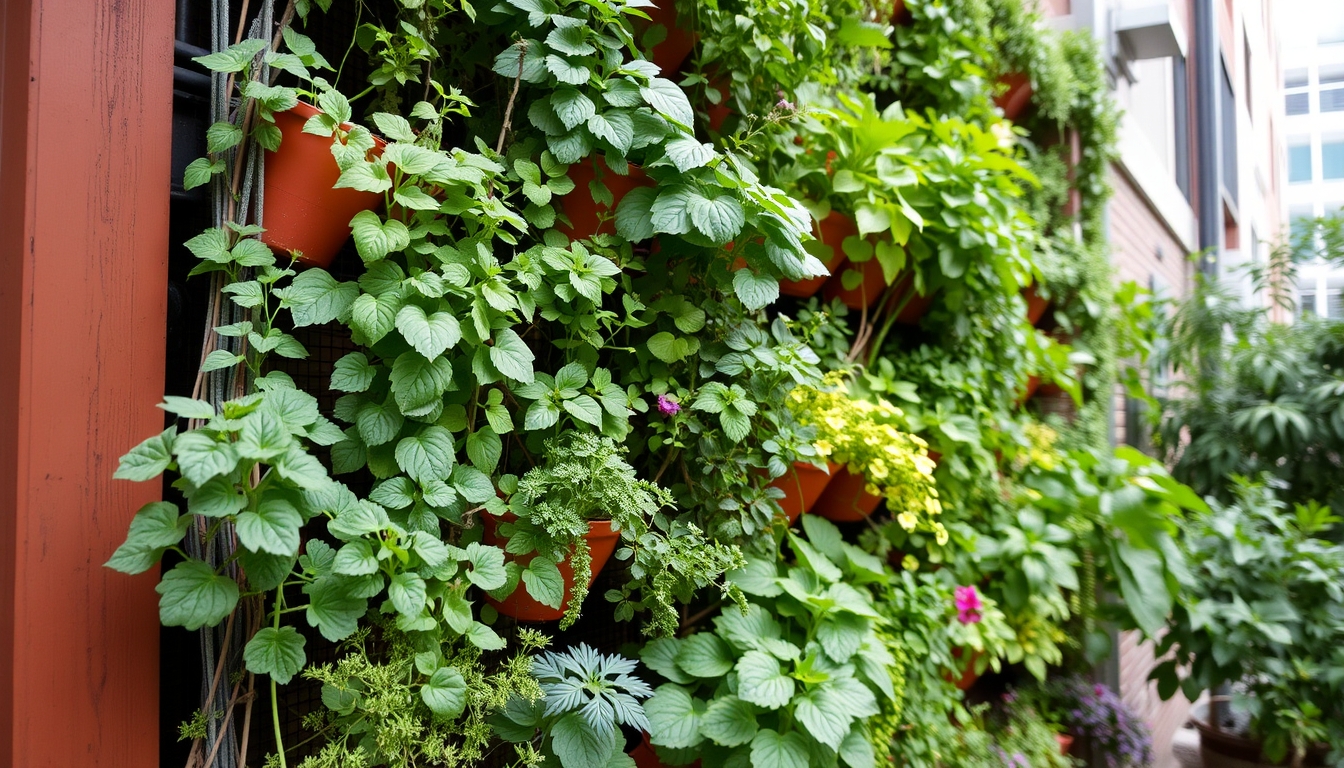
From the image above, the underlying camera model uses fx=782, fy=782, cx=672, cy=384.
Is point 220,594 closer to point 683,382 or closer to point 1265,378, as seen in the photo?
point 683,382

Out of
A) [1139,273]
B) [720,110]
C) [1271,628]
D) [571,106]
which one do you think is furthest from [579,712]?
[1139,273]

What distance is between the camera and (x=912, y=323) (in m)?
2.76

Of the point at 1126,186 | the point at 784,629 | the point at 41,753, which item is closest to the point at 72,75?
the point at 41,753

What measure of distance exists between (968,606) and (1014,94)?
2.32 meters

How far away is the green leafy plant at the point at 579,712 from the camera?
126cm

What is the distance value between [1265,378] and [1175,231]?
294 cm

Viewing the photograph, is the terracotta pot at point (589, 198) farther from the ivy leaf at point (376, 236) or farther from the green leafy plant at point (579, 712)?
the green leafy plant at point (579, 712)

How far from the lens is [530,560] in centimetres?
133

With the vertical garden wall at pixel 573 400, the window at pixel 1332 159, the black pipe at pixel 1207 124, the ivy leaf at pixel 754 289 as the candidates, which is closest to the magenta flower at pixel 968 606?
the vertical garden wall at pixel 573 400

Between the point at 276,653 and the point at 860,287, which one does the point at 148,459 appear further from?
the point at 860,287

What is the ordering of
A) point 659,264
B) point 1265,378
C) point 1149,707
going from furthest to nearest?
1. point 1149,707
2. point 1265,378
3. point 659,264

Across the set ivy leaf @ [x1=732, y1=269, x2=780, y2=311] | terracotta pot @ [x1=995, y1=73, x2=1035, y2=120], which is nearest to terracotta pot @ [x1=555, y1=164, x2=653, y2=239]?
ivy leaf @ [x1=732, y1=269, x2=780, y2=311]

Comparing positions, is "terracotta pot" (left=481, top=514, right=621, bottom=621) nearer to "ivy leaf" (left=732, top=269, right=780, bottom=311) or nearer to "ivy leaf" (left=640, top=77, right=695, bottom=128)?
"ivy leaf" (left=732, top=269, right=780, bottom=311)

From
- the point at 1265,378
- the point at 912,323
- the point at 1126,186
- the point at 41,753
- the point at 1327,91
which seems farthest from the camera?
the point at 1327,91
